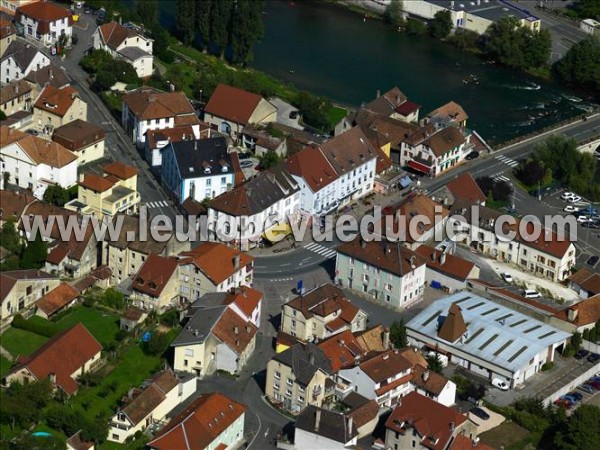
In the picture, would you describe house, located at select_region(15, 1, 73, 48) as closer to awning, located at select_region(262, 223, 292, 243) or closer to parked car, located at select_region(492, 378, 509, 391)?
awning, located at select_region(262, 223, 292, 243)

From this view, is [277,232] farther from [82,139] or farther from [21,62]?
[21,62]

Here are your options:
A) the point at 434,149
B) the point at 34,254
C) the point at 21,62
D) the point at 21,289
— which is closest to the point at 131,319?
the point at 21,289

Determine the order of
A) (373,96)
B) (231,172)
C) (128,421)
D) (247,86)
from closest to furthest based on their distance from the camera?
(128,421)
(231,172)
(247,86)
(373,96)

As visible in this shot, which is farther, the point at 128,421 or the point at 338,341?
the point at 338,341

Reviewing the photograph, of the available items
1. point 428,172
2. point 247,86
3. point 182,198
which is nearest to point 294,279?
point 182,198

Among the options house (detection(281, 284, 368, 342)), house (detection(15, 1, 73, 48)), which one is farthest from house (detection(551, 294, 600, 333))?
house (detection(15, 1, 73, 48))

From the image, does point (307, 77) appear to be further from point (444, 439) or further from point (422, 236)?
point (444, 439)

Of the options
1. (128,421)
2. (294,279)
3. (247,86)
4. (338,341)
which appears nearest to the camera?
(128,421)
